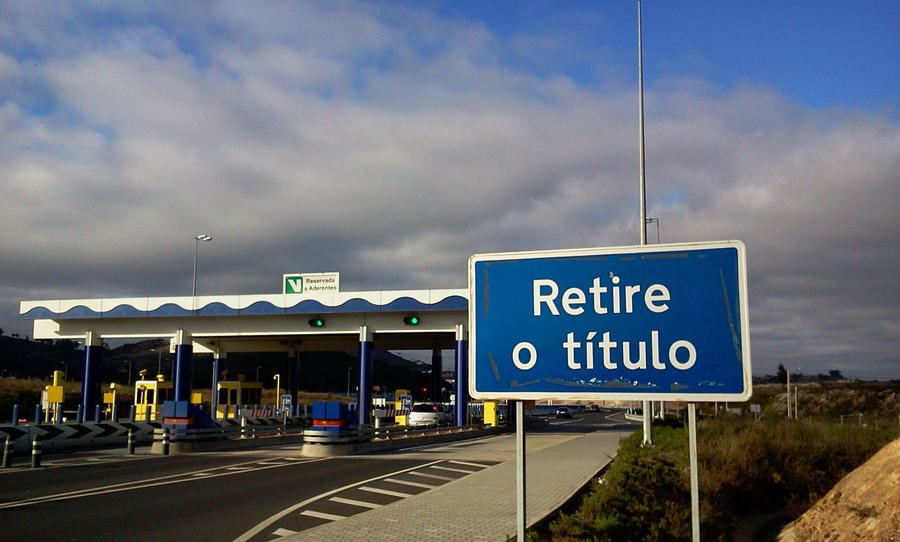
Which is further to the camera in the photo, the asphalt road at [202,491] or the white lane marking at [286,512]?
the asphalt road at [202,491]

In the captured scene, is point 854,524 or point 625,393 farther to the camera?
point 854,524

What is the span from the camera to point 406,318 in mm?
40094

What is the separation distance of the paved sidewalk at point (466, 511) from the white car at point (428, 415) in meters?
24.7

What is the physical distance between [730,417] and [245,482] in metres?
13.2

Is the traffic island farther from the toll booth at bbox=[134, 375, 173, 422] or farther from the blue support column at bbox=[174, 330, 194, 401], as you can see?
the toll booth at bbox=[134, 375, 173, 422]

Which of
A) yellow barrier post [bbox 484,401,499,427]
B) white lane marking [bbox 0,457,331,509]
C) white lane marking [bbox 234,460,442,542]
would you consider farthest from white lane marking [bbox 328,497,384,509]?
yellow barrier post [bbox 484,401,499,427]

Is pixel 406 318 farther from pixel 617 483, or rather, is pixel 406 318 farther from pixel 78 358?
pixel 78 358

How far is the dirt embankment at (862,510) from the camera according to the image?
28.6 ft

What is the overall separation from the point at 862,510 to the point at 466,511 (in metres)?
5.59

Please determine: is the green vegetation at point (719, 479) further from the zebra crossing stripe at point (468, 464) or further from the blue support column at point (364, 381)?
the blue support column at point (364, 381)

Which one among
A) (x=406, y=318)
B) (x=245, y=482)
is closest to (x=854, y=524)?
(x=245, y=482)

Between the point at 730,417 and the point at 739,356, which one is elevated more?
the point at 739,356

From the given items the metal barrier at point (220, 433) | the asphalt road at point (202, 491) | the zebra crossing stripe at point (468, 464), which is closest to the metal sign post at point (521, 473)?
the asphalt road at point (202, 491)

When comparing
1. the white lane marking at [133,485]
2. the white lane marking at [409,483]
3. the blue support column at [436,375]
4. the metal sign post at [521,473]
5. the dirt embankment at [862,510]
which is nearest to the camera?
the metal sign post at [521,473]
